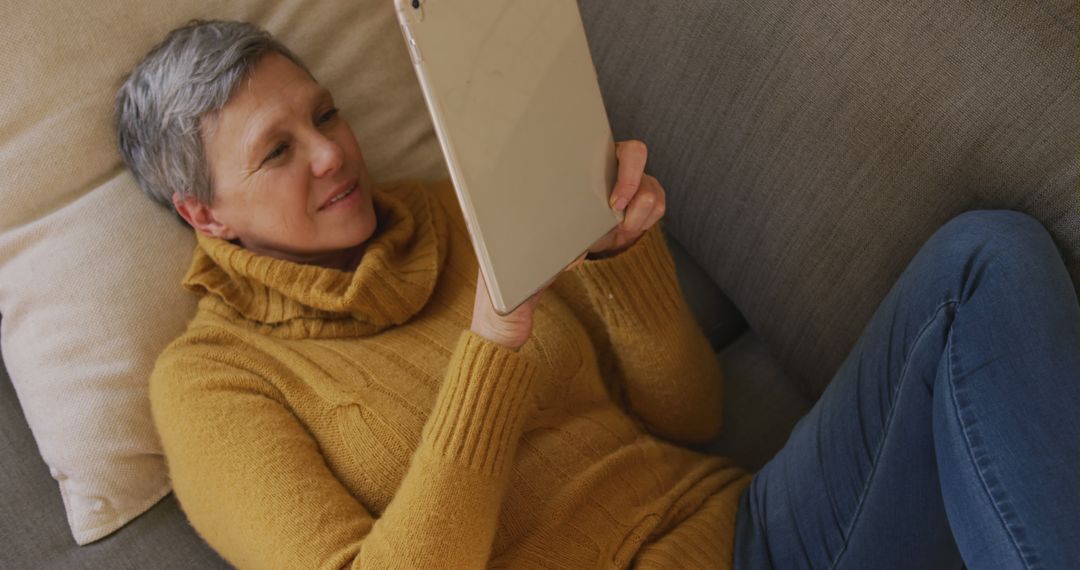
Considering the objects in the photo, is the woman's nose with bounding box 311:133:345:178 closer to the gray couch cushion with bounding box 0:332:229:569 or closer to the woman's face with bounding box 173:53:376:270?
the woman's face with bounding box 173:53:376:270

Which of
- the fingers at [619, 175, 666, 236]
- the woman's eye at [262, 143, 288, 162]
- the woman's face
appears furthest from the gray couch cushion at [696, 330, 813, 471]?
the woman's eye at [262, 143, 288, 162]

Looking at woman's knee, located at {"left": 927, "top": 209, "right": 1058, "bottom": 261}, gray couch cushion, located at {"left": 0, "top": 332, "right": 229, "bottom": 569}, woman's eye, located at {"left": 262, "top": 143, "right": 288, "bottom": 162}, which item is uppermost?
woman's knee, located at {"left": 927, "top": 209, "right": 1058, "bottom": 261}

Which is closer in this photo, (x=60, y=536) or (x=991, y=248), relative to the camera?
→ (x=991, y=248)

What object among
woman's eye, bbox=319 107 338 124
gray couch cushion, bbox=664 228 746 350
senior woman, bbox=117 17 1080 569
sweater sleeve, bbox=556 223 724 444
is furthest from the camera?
gray couch cushion, bbox=664 228 746 350

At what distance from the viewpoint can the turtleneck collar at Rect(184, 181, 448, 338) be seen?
1069 millimetres

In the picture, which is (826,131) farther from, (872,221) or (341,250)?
(341,250)

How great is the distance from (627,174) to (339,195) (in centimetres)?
38

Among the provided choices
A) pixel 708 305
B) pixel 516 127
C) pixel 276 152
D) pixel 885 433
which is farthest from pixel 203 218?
pixel 885 433

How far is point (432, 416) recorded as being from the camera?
0.92 metres

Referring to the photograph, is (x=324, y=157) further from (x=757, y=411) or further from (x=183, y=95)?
(x=757, y=411)

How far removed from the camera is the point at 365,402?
1.01 m

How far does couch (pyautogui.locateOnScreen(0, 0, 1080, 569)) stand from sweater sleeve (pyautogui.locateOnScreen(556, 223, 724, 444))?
125mm

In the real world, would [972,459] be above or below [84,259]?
above

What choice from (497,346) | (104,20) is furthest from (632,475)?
(104,20)
